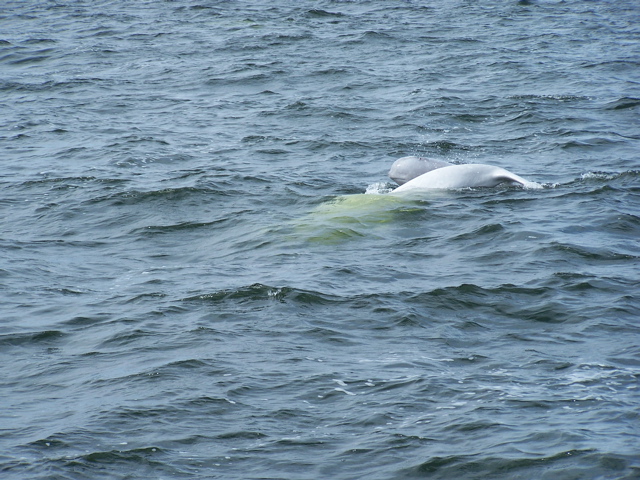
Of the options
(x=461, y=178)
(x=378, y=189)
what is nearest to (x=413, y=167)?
(x=378, y=189)

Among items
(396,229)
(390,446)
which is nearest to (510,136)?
(396,229)

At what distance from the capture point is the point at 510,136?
1761 centimetres

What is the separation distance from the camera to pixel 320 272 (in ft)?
37.4

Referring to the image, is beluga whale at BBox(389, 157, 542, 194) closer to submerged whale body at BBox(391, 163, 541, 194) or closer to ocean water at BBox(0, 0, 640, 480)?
submerged whale body at BBox(391, 163, 541, 194)

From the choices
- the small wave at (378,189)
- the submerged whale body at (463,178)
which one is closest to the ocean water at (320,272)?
the small wave at (378,189)

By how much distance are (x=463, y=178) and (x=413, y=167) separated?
2.98 feet

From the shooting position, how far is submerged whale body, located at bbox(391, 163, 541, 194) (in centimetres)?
1408

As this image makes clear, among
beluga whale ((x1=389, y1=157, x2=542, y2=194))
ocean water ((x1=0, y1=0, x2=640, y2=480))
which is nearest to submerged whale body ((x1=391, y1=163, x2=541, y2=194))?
beluga whale ((x1=389, y1=157, x2=542, y2=194))

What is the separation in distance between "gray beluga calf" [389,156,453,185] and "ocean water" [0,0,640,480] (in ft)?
1.09

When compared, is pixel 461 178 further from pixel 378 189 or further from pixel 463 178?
pixel 378 189

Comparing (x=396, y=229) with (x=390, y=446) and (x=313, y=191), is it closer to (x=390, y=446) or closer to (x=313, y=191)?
(x=313, y=191)

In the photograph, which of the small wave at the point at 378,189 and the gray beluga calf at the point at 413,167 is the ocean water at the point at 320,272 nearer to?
the small wave at the point at 378,189

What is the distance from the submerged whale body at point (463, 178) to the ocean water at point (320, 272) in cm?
21

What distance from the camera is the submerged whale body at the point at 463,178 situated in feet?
46.2
